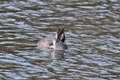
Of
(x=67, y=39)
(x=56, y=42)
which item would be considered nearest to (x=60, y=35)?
(x=56, y=42)

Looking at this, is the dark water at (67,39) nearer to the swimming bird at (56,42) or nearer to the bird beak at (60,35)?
the swimming bird at (56,42)

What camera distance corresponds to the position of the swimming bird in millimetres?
19719

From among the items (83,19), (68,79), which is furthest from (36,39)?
(68,79)

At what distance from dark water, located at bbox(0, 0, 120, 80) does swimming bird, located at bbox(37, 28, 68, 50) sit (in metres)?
0.23

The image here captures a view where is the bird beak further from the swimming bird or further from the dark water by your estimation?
the dark water

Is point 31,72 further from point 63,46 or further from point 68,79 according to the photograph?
point 63,46

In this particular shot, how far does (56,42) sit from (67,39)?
657mm

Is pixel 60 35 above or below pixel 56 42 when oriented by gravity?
above

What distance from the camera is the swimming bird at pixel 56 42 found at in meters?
19.7

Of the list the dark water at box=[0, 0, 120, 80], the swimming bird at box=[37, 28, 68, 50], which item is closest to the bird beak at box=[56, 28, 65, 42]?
the swimming bird at box=[37, 28, 68, 50]

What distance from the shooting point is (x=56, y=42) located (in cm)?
1997

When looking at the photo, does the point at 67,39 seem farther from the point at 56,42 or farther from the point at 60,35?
the point at 60,35

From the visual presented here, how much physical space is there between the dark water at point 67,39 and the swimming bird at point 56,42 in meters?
0.23

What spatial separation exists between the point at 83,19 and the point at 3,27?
302cm
